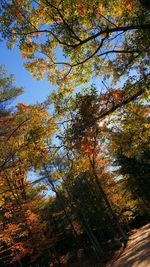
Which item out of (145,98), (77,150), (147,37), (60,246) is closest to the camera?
(147,37)

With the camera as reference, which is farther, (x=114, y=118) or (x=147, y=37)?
(x=114, y=118)

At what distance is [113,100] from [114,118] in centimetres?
113

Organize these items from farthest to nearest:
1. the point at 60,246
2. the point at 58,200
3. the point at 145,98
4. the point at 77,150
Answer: the point at 60,246 < the point at 58,200 < the point at 77,150 < the point at 145,98

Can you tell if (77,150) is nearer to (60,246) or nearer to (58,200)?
(58,200)

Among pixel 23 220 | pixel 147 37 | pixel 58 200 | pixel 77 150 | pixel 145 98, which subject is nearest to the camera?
pixel 147 37

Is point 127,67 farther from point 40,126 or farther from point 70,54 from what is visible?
point 40,126

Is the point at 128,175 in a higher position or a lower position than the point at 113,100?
higher

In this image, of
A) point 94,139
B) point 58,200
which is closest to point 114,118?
point 94,139

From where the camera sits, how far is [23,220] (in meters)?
18.6

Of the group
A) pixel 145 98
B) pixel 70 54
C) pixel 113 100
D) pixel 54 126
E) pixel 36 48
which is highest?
pixel 36 48

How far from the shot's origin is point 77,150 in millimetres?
9266

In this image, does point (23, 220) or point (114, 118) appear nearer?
point (114, 118)

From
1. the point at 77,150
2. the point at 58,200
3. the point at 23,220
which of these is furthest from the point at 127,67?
the point at 58,200

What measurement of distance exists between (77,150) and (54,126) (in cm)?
128
